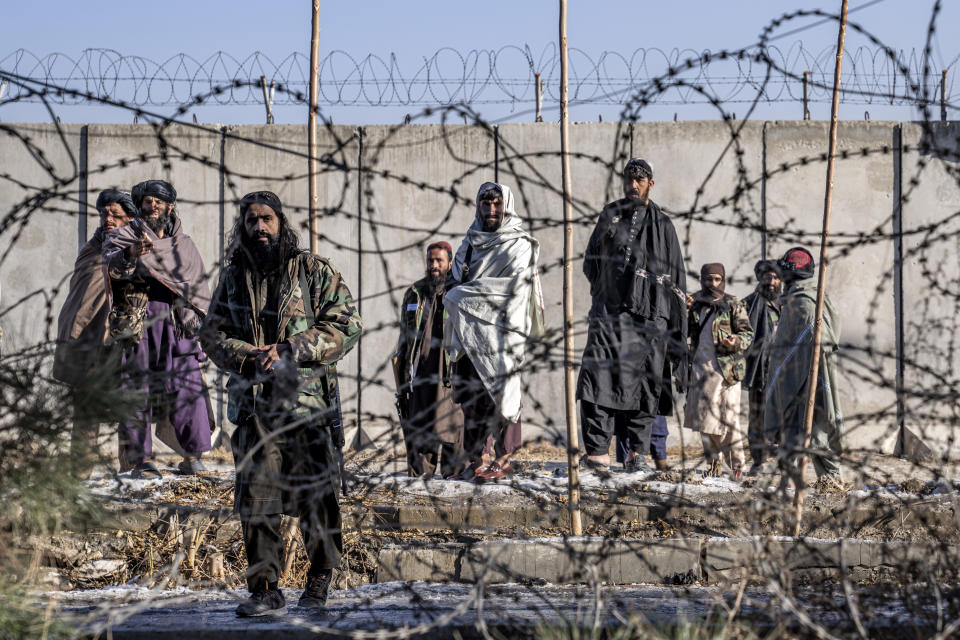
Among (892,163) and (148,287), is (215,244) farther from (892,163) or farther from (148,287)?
(892,163)

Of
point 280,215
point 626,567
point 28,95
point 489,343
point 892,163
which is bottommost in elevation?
point 626,567

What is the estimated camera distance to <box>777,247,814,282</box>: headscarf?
7.60m

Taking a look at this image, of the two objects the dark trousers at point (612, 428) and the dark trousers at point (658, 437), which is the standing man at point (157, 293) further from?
the dark trousers at point (658, 437)

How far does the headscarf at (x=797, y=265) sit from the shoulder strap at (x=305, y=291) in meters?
4.08

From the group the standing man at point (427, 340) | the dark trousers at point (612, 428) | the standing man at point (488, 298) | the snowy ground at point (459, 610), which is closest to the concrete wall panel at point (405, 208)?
the standing man at point (427, 340)

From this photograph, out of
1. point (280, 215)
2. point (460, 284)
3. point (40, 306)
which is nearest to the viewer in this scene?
point (280, 215)

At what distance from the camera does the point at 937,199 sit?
9.71 meters

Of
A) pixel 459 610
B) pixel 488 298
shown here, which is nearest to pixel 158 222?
pixel 488 298

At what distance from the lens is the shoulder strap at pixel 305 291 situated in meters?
4.48

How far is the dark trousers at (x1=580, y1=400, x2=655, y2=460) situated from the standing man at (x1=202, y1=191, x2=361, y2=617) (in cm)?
292

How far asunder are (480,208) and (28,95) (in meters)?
3.38

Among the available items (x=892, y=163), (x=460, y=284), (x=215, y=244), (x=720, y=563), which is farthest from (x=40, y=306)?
(x=892, y=163)

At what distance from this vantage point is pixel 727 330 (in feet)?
25.2

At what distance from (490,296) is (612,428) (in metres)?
1.17
